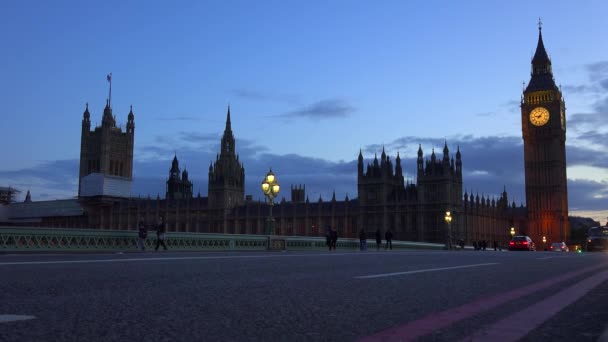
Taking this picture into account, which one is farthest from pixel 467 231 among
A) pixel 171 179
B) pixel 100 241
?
pixel 171 179

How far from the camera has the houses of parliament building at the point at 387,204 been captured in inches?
3233

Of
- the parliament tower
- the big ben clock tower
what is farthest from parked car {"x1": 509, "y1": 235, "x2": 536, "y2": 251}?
the parliament tower

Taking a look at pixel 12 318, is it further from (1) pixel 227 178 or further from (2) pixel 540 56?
(2) pixel 540 56

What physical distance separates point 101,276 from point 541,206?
101 meters

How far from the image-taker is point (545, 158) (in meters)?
103

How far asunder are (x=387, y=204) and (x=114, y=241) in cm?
6286

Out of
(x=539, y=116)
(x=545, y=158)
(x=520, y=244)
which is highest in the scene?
(x=539, y=116)

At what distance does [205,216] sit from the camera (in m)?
102

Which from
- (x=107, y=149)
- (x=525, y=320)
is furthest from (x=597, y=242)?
(x=107, y=149)

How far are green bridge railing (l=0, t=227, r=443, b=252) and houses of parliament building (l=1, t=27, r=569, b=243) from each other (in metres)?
42.6

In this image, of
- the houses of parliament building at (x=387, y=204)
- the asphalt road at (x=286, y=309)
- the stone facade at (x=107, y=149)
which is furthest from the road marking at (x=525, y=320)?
the stone facade at (x=107, y=149)

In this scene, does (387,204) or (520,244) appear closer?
(520,244)

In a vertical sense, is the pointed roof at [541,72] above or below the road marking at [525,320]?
above

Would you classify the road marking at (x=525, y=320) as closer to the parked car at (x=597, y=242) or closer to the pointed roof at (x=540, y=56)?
the parked car at (x=597, y=242)
